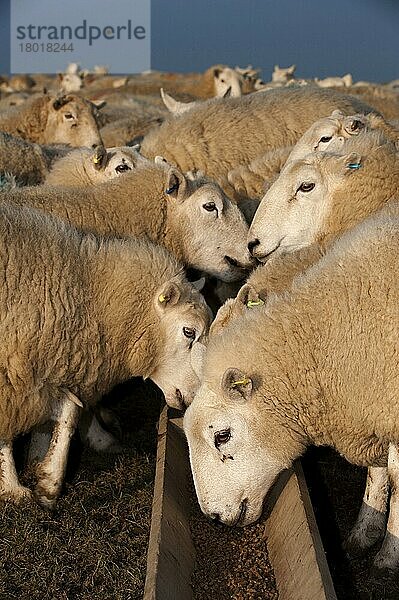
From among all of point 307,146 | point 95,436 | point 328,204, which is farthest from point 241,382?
point 307,146

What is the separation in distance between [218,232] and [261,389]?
2.48 metres

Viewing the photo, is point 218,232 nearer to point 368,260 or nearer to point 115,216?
point 115,216

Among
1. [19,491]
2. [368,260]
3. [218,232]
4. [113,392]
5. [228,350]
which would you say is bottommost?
[113,392]

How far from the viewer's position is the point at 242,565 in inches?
155

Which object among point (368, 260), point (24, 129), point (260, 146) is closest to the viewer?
point (368, 260)

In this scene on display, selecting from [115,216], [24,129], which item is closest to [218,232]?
[115,216]

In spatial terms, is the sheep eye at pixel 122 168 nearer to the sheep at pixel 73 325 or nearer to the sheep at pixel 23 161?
the sheep at pixel 23 161

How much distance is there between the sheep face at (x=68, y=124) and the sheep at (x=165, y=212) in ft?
9.91

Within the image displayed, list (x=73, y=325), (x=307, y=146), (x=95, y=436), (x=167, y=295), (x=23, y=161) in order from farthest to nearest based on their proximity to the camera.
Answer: (x=23, y=161), (x=307, y=146), (x=95, y=436), (x=167, y=295), (x=73, y=325)

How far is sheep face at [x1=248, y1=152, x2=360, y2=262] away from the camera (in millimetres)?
5109

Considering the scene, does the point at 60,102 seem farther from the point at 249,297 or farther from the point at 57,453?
the point at 249,297

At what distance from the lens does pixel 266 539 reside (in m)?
4.10

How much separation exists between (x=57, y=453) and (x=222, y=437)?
1066mm

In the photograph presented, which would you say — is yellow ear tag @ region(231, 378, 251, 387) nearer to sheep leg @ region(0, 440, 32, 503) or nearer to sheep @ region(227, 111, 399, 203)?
sheep leg @ region(0, 440, 32, 503)
